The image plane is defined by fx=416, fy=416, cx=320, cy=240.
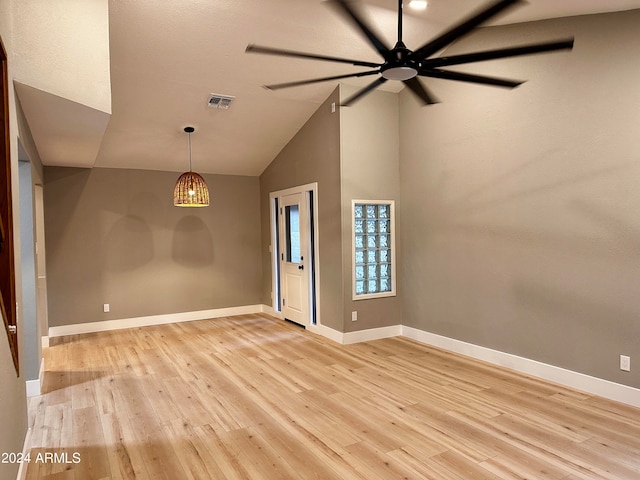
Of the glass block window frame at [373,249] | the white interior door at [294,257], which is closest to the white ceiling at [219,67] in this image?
the white interior door at [294,257]

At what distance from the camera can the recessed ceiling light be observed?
3.66 metres

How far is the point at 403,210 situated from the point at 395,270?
0.81 metres

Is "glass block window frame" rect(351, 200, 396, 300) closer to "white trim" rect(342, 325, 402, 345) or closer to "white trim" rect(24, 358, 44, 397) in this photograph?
"white trim" rect(342, 325, 402, 345)

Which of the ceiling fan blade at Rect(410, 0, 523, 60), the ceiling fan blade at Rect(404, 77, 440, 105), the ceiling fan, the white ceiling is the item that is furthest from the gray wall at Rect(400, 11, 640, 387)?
the ceiling fan blade at Rect(410, 0, 523, 60)

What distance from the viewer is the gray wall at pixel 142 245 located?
602cm

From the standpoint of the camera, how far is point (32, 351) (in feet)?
12.7

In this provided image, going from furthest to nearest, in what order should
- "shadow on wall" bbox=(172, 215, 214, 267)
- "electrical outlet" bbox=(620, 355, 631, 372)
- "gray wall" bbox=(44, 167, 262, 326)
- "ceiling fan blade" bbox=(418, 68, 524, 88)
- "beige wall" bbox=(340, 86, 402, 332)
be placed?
"shadow on wall" bbox=(172, 215, 214, 267), "gray wall" bbox=(44, 167, 262, 326), "beige wall" bbox=(340, 86, 402, 332), "electrical outlet" bbox=(620, 355, 631, 372), "ceiling fan blade" bbox=(418, 68, 524, 88)

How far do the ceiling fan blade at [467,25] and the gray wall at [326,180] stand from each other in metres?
2.78

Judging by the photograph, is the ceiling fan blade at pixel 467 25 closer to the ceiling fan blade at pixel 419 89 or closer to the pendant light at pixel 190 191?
the ceiling fan blade at pixel 419 89

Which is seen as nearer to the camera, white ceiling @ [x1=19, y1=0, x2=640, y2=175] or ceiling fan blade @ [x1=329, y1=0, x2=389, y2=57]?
ceiling fan blade @ [x1=329, y1=0, x2=389, y2=57]

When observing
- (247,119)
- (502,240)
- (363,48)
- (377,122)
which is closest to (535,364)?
(502,240)

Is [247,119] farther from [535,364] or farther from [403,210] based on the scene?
[535,364]

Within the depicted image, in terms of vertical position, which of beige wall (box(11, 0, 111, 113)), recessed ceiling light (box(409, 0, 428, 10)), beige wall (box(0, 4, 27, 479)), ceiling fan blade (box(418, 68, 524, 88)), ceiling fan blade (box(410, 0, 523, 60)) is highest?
recessed ceiling light (box(409, 0, 428, 10))

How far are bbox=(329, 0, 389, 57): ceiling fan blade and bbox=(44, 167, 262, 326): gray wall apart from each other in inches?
A: 200
